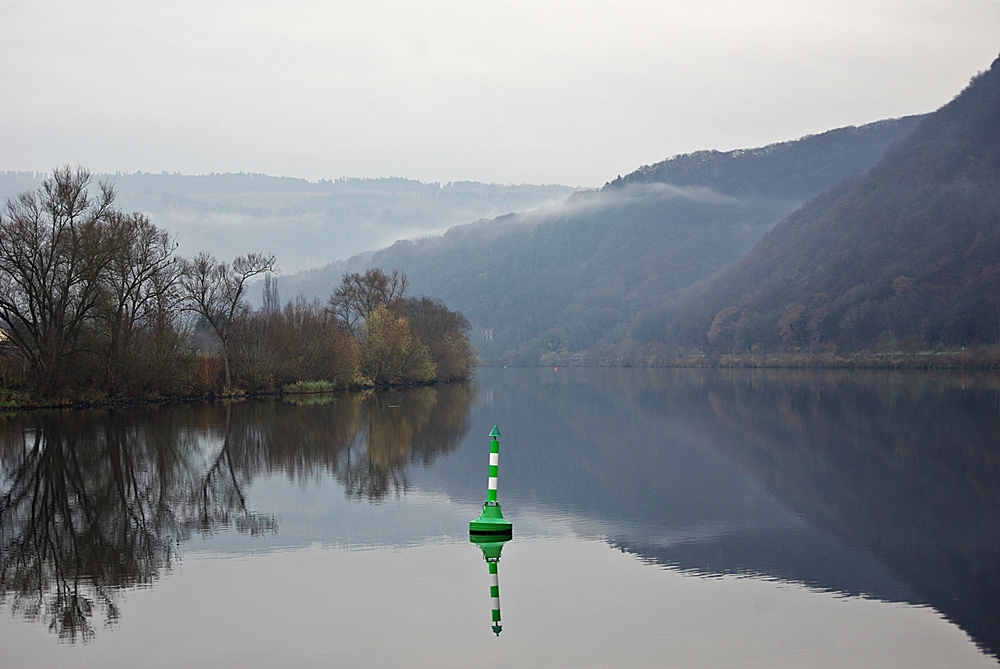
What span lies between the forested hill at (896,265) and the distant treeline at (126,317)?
8505 centimetres

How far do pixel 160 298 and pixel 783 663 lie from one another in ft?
152

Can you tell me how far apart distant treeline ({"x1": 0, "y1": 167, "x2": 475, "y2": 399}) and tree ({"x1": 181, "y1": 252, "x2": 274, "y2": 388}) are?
68 millimetres

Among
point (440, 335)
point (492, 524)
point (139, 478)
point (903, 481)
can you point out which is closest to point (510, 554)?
point (492, 524)

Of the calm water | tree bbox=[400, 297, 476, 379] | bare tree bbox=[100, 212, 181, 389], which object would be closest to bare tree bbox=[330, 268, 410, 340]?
tree bbox=[400, 297, 476, 379]

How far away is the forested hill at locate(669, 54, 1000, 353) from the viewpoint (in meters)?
124

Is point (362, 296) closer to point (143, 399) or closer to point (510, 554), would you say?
point (143, 399)

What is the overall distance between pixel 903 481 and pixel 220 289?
145 feet

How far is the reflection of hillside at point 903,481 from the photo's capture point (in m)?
10.8

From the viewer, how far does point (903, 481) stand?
59.2 feet

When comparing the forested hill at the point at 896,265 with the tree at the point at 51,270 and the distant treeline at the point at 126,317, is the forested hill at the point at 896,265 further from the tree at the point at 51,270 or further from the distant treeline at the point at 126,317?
the tree at the point at 51,270

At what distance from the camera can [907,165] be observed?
173500mm

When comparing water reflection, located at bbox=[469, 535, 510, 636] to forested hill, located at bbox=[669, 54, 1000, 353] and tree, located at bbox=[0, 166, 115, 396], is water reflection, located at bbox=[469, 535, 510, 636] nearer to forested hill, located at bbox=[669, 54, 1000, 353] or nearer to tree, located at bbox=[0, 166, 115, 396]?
tree, located at bbox=[0, 166, 115, 396]

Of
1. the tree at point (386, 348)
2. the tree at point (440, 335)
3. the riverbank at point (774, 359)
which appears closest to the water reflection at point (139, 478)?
the tree at point (386, 348)

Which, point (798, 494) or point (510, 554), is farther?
point (798, 494)
